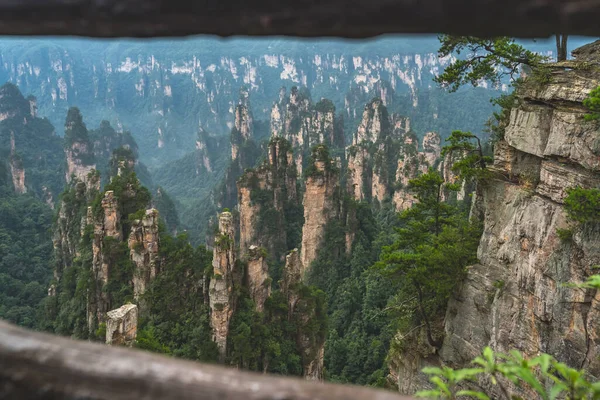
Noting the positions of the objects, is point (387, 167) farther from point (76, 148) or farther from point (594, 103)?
point (594, 103)

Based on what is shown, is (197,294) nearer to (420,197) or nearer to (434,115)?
(420,197)

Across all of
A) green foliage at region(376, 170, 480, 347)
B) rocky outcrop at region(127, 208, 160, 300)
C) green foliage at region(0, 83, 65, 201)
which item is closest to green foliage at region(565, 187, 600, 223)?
green foliage at region(376, 170, 480, 347)

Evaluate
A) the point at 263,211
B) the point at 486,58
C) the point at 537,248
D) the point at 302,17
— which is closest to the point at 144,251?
the point at 486,58

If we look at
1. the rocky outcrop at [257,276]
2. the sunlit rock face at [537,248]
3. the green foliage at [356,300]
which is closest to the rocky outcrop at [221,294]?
the rocky outcrop at [257,276]

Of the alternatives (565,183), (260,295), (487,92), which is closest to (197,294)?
(260,295)

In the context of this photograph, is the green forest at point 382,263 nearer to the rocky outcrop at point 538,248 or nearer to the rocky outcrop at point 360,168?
the rocky outcrop at point 538,248

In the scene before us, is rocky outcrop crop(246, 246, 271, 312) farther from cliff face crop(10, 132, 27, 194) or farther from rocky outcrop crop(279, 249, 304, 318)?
cliff face crop(10, 132, 27, 194)

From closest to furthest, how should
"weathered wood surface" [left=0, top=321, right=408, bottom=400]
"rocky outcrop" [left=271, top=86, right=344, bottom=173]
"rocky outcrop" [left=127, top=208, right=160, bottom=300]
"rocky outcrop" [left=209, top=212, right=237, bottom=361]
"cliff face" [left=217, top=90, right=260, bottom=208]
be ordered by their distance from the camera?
"weathered wood surface" [left=0, top=321, right=408, bottom=400], "rocky outcrop" [left=209, top=212, right=237, bottom=361], "rocky outcrop" [left=127, top=208, right=160, bottom=300], "cliff face" [left=217, top=90, right=260, bottom=208], "rocky outcrop" [left=271, top=86, right=344, bottom=173]
